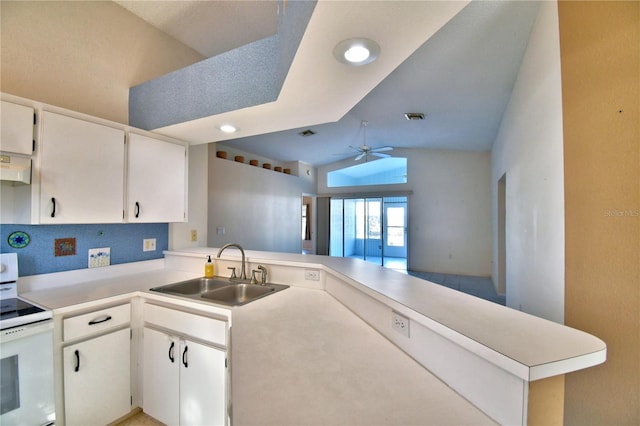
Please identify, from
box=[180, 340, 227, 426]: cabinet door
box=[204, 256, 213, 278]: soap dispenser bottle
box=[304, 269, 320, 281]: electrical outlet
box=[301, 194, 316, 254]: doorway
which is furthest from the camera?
box=[301, 194, 316, 254]: doorway

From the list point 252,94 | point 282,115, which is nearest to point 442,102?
point 282,115

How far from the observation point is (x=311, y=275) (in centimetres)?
199

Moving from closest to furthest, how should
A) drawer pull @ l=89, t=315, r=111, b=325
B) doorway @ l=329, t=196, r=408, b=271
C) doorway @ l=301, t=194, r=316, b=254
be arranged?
drawer pull @ l=89, t=315, r=111, b=325
doorway @ l=329, t=196, r=408, b=271
doorway @ l=301, t=194, r=316, b=254

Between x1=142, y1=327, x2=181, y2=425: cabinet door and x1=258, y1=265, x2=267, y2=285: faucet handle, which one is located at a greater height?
x1=258, y1=265, x2=267, y2=285: faucet handle

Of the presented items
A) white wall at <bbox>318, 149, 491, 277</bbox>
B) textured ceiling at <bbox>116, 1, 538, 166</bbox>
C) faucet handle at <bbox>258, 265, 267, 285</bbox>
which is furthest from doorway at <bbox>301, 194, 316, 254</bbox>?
Answer: faucet handle at <bbox>258, 265, 267, 285</bbox>

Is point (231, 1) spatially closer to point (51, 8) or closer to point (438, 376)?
point (51, 8)

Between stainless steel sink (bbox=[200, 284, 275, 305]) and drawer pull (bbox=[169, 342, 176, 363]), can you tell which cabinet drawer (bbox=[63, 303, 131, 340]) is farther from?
stainless steel sink (bbox=[200, 284, 275, 305])

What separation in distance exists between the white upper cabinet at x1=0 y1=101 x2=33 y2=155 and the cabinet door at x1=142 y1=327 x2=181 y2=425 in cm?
135

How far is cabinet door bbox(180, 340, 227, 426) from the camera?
1.57 m

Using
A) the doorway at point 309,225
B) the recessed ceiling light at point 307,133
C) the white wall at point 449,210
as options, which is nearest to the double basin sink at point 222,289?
the recessed ceiling light at point 307,133

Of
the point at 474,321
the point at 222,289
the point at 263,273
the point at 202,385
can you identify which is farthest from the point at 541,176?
the point at 202,385

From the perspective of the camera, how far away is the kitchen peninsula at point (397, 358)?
685 mm

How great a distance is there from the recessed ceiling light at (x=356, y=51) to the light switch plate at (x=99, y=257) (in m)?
2.35

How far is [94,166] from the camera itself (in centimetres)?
187
